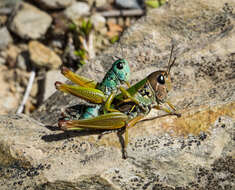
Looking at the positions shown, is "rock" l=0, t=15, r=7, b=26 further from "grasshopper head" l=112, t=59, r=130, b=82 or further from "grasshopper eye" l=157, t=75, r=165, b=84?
"grasshopper eye" l=157, t=75, r=165, b=84

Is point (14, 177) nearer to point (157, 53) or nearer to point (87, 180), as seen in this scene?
point (87, 180)

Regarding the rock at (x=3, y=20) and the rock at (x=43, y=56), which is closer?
the rock at (x=43, y=56)

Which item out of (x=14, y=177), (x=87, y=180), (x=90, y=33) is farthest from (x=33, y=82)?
(x=87, y=180)

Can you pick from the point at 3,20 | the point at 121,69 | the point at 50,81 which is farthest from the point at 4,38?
the point at 121,69

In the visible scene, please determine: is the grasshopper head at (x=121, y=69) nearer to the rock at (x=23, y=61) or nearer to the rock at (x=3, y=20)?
the rock at (x=23, y=61)

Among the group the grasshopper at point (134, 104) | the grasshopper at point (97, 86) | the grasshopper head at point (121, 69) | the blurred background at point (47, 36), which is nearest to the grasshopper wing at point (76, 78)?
the grasshopper at point (97, 86)

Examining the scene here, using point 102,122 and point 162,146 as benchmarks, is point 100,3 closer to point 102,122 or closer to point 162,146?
point 102,122
